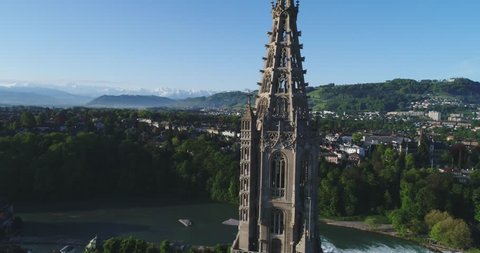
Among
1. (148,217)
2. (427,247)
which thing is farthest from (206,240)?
(427,247)

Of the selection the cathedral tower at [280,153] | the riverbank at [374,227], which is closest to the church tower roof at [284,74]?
the cathedral tower at [280,153]

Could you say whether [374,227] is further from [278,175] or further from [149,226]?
[278,175]

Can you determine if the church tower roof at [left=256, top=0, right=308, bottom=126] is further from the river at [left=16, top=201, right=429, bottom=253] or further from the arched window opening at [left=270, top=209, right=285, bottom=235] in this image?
the river at [left=16, top=201, right=429, bottom=253]

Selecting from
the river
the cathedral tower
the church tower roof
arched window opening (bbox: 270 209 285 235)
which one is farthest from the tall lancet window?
the river

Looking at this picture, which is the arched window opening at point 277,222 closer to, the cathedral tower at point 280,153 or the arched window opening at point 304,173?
the cathedral tower at point 280,153

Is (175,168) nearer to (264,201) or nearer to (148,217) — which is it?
(148,217)

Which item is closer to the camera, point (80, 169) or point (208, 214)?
point (208, 214)
